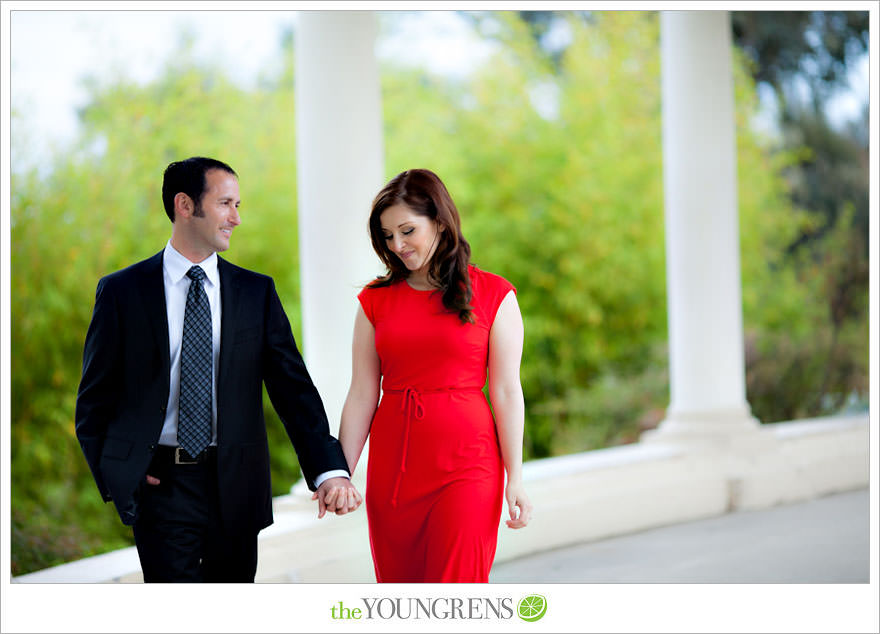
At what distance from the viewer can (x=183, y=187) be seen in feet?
13.9

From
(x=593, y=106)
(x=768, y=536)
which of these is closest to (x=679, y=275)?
(x=768, y=536)

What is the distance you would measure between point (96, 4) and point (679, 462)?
6.81 meters

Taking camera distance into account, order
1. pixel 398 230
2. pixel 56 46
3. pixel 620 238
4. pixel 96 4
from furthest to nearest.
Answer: pixel 620 238 < pixel 56 46 < pixel 96 4 < pixel 398 230

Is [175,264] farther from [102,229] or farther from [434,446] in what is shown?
[102,229]

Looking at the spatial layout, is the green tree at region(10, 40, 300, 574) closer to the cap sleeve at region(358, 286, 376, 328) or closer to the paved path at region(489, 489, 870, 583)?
the paved path at region(489, 489, 870, 583)

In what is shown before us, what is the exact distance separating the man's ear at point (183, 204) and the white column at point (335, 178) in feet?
8.85

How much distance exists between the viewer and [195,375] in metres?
4.20

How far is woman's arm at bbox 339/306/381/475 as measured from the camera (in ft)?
15.9

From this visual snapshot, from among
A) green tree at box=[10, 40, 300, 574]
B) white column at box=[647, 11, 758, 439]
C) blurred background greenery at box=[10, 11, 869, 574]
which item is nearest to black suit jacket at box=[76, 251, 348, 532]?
green tree at box=[10, 40, 300, 574]

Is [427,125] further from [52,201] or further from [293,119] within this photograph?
[52,201]

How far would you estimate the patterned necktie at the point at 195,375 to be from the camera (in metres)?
4.16

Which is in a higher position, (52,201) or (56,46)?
(56,46)

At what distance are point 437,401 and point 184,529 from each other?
1.33 metres

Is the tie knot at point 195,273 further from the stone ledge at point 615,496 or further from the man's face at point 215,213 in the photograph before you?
the stone ledge at point 615,496
